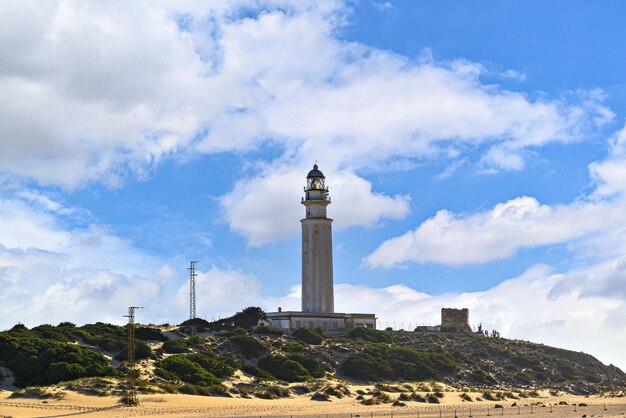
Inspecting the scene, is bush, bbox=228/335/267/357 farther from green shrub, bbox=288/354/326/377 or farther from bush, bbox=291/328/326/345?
bush, bbox=291/328/326/345

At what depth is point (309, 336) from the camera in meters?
70.1

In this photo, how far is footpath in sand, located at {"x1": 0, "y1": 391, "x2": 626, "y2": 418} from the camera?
137 feet

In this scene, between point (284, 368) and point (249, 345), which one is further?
point (249, 345)

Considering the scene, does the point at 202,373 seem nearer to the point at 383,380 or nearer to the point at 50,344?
the point at 50,344

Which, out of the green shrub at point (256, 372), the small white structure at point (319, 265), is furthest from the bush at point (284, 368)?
the small white structure at point (319, 265)

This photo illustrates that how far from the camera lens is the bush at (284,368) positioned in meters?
57.3

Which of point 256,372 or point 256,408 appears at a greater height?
point 256,372

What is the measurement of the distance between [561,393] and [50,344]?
1420 inches

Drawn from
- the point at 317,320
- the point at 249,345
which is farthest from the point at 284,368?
the point at 317,320

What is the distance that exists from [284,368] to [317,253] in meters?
24.4

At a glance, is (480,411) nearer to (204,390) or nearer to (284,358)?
(204,390)

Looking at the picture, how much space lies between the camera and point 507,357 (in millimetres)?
76438

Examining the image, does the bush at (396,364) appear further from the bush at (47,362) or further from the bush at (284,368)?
the bush at (47,362)

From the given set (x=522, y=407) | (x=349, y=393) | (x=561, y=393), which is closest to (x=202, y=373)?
(x=349, y=393)
